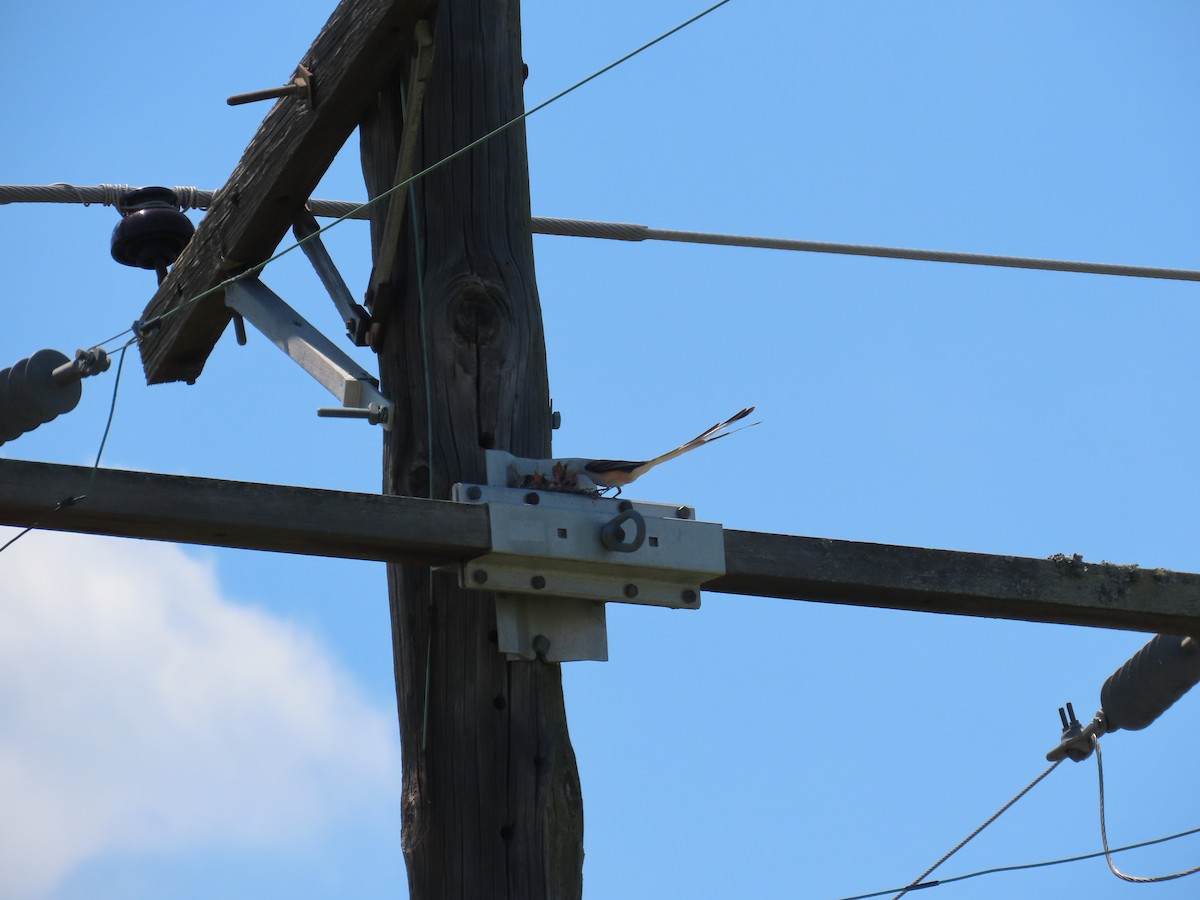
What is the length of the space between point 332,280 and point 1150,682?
2.20 m

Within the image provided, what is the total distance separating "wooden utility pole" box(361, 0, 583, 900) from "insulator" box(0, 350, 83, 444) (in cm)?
73

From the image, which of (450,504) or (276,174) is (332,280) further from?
(450,504)

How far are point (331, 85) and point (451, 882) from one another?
5.80 ft

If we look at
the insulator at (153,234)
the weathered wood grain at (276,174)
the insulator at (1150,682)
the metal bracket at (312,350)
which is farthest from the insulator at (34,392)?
the insulator at (1150,682)

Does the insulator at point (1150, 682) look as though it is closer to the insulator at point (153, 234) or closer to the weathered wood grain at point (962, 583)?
the weathered wood grain at point (962, 583)

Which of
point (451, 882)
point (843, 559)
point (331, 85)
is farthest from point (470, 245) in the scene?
point (451, 882)

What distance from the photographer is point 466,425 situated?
348 centimetres

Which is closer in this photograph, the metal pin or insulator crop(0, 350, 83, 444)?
insulator crop(0, 350, 83, 444)

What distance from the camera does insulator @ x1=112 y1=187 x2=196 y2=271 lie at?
15.5 feet

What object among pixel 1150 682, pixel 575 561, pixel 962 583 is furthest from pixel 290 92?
pixel 1150 682

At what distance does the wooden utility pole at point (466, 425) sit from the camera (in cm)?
321

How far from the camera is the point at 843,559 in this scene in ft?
11.3

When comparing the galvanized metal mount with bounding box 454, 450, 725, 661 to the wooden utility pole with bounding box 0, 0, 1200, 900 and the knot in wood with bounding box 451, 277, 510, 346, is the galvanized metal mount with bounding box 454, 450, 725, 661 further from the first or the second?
the knot in wood with bounding box 451, 277, 510, 346

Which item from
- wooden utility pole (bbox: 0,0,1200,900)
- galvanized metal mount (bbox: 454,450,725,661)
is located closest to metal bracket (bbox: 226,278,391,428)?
wooden utility pole (bbox: 0,0,1200,900)
